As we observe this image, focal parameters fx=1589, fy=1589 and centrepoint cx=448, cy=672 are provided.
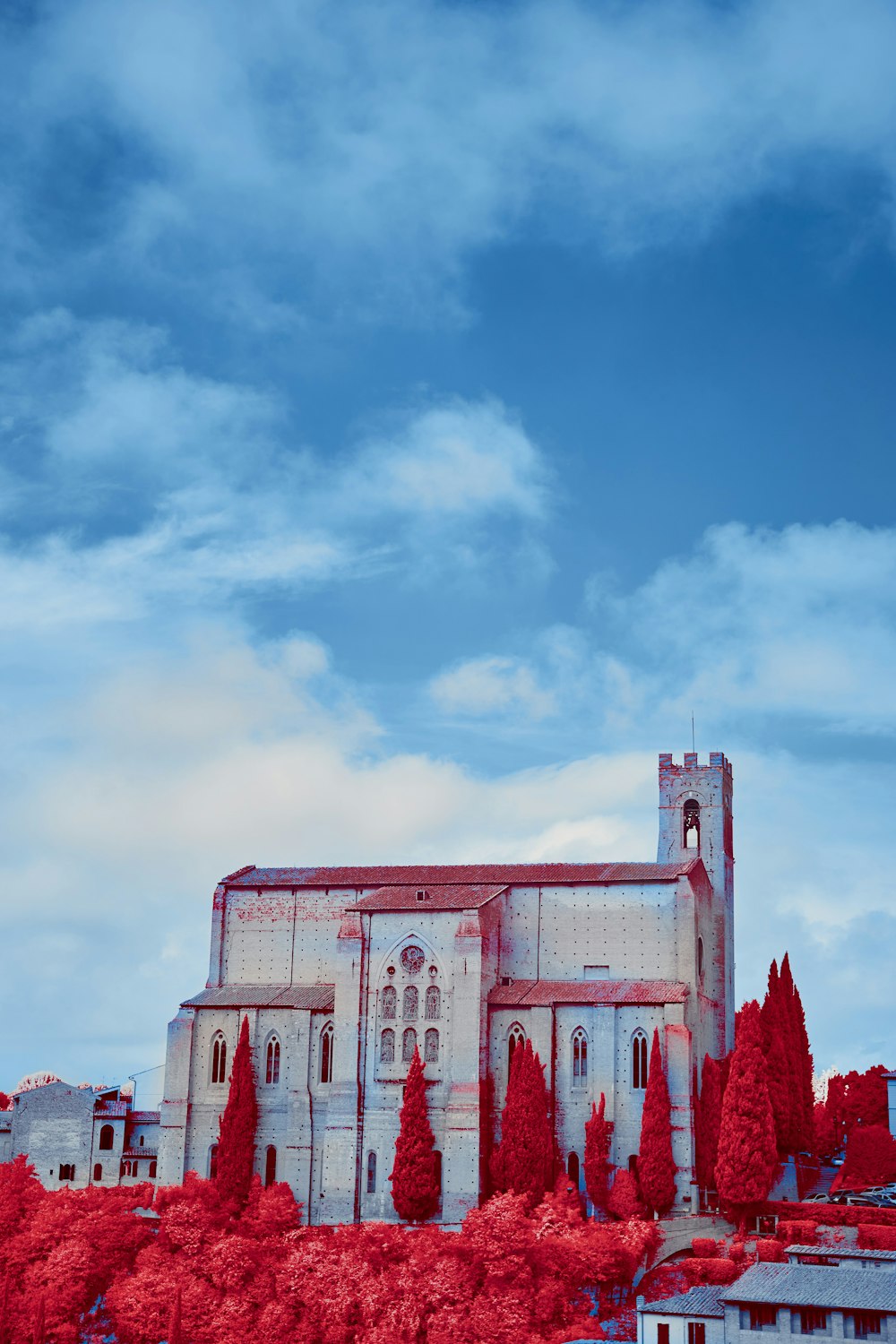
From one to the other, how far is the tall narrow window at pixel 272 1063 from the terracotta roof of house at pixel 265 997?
5.88 ft

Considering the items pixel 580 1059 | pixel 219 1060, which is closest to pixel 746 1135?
pixel 580 1059

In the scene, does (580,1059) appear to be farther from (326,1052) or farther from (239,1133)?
(239,1133)

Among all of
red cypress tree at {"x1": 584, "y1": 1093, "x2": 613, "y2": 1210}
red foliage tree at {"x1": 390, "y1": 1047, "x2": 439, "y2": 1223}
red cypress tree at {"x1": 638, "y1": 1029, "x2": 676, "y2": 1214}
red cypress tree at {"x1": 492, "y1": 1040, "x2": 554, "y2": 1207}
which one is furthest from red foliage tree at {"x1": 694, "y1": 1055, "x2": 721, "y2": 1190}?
red foliage tree at {"x1": 390, "y1": 1047, "x2": 439, "y2": 1223}

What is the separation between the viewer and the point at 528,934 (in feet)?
252

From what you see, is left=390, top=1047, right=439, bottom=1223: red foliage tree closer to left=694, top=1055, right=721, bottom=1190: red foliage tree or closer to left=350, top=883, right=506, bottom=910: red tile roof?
left=350, top=883, right=506, bottom=910: red tile roof

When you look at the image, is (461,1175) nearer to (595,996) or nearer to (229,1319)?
(595,996)

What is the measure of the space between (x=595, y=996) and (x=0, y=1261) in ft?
90.2

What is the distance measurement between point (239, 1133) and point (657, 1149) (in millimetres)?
18802

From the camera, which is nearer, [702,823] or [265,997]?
[265,997]

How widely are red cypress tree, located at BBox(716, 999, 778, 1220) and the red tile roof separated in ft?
46.0

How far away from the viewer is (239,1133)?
71.5 m

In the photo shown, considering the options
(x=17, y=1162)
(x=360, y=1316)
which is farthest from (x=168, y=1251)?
(x=17, y=1162)

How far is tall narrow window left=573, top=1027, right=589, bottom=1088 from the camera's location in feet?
234

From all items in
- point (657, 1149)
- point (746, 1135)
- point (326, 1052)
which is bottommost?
point (657, 1149)
